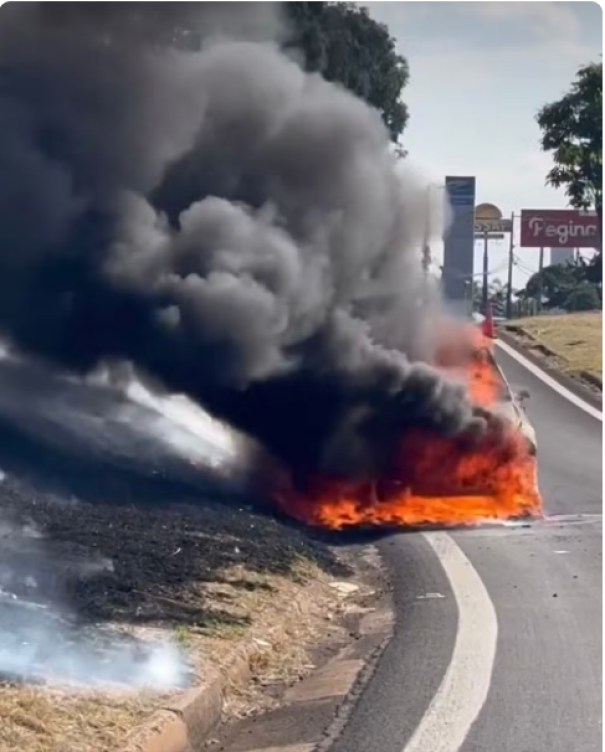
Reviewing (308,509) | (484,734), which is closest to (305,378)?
(308,509)

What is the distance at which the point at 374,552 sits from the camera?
11.5m

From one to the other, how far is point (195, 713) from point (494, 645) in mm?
2329

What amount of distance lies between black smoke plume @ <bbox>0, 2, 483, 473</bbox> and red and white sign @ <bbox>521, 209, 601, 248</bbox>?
23.5m

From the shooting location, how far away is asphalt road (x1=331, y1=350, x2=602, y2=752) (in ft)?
21.5

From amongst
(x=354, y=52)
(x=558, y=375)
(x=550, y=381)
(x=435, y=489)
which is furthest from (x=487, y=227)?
(x=435, y=489)

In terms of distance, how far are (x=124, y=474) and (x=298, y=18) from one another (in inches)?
165

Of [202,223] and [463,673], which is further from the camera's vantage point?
[202,223]

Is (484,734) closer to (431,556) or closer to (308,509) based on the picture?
(431,556)

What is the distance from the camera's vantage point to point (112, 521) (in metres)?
10.5

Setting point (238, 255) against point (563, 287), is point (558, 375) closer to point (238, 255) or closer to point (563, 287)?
point (238, 255)

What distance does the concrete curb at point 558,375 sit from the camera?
76.5 feet

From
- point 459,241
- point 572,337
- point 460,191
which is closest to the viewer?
point 460,191

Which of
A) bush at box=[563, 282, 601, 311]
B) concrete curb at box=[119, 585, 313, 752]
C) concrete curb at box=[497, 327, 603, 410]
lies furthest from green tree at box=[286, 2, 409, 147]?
bush at box=[563, 282, 601, 311]

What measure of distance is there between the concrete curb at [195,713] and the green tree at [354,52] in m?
6.76
